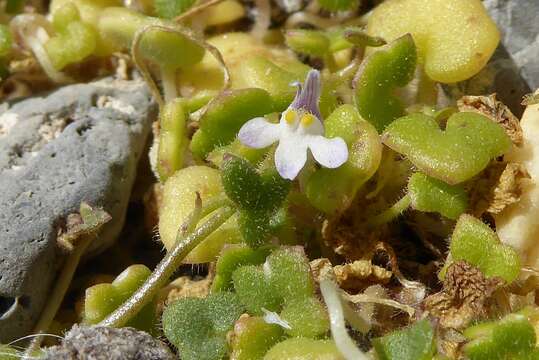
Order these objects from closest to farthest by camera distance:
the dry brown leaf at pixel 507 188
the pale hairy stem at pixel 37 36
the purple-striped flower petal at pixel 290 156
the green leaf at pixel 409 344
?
the green leaf at pixel 409 344 < the purple-striped flower petal at pixel 290 156 < the dry brown leaf at pixel 507 188 < the pale hairy stem at pixel 37 36

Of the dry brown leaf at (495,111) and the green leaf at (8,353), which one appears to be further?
the dry brown leaf at (495,111)

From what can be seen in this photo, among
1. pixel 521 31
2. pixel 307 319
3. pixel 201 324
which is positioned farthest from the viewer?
pixel 521 31

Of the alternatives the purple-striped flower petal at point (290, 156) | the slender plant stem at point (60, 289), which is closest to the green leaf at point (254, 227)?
the purple-striped flower petal at point (290, 156)

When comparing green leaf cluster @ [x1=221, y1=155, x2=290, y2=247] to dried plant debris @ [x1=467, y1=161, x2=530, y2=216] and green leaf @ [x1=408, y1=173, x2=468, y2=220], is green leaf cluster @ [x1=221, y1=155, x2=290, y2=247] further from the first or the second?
dried plant debris @ [x1=467, y1=161, x2=530, y2=216]

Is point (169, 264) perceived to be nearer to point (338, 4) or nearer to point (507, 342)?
point (507, 342)

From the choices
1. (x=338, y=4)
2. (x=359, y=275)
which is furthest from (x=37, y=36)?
(x=359, y=275)

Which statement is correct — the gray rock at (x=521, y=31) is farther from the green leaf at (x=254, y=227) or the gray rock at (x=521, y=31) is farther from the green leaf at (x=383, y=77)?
the green leaf at (x=254, y=227)
